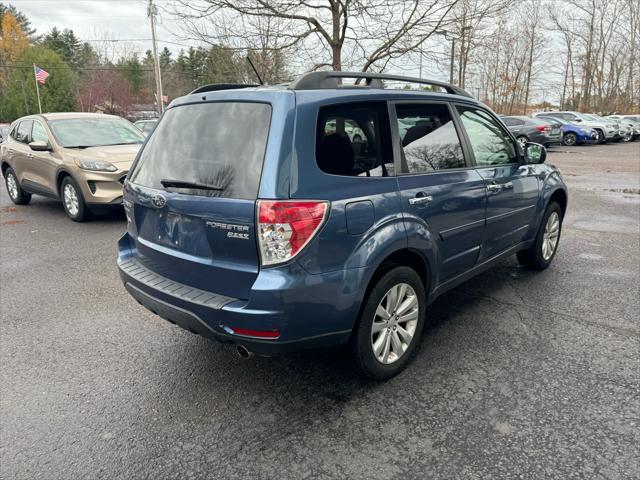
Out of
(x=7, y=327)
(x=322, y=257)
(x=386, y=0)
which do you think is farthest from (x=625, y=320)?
(x=386, y=0)

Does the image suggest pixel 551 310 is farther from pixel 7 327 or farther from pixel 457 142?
pixel 7 327

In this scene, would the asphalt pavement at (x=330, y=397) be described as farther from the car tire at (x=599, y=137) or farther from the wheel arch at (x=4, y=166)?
the car tire at (x=599, y=137)

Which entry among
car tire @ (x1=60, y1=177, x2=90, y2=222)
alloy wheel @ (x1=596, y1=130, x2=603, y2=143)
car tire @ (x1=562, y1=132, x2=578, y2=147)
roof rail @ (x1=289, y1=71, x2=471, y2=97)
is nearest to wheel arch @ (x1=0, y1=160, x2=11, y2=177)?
car tire @ (x1=60, y1=177, x2=90, y2=222)

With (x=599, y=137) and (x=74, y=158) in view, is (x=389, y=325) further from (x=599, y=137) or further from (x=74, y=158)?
(x=599, y=137)

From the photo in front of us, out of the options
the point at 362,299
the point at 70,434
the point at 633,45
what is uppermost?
the point at 633,45

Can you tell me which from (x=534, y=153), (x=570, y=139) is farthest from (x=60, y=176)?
(x=570, y=139)

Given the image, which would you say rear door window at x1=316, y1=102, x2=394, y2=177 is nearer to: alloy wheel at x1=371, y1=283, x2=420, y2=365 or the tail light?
the tail light

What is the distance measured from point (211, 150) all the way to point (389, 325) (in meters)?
1.50

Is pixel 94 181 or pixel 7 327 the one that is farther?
pixel 94 181

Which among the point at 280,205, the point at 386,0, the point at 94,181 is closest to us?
the point at 280,205

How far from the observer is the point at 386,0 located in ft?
33.8

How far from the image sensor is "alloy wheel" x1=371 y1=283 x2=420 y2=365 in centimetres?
303

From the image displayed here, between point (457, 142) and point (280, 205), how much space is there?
187 cm

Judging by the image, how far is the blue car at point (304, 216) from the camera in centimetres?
253
